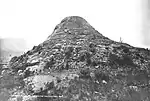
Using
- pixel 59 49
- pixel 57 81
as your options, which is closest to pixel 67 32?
pixel 59 49

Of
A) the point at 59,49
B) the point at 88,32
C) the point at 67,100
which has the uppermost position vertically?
the point at 88,32

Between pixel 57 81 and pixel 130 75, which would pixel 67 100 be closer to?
pixel 57 81

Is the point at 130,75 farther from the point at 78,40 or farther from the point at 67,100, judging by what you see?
the point at 78,40

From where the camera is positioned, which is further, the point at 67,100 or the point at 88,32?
the point at 88,32

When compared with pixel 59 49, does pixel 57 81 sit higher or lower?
lower

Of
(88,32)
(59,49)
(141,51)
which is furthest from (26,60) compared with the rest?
(141,51)

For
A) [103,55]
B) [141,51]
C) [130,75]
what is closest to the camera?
[130,75]

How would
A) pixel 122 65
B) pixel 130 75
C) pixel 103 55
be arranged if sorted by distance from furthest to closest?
pixel 103 55 < pixel 122 65 < pixel 130 75
